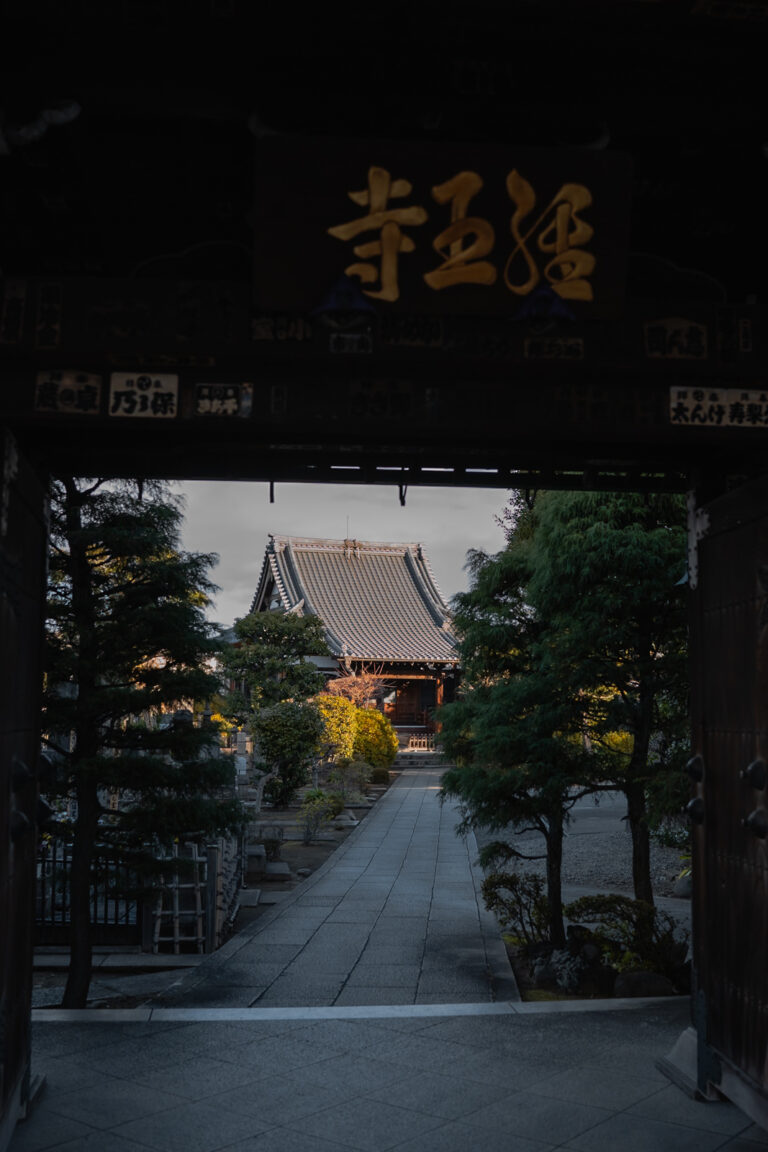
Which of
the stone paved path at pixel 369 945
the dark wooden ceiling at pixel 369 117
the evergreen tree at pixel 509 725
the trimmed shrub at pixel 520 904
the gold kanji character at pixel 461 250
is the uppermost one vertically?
the dark wooden ceiling at pixel 369 117

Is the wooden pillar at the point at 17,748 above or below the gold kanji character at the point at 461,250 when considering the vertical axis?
below

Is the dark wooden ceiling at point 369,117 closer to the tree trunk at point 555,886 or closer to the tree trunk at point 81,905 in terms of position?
the tree trunk at point 81,905

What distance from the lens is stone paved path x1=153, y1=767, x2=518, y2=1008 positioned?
8648mm

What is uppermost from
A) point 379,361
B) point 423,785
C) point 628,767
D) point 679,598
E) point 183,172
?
point 183,172

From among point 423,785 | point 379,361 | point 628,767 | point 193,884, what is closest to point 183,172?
point 379,361

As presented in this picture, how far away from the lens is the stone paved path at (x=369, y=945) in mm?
8648

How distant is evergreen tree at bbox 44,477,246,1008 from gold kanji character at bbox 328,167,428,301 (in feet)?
15.8

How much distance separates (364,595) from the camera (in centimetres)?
3978

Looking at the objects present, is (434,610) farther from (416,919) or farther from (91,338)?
(91,338)

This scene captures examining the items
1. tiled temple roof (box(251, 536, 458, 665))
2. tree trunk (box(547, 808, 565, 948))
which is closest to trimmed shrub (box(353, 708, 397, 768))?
tiled temple roof (box(251, 536, 458, 665))

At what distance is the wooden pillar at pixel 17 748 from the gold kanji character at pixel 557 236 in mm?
2360

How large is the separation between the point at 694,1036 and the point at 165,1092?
283 centimetres

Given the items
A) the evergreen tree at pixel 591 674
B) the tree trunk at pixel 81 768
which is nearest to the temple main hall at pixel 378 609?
the evergreen tree at pixel 591 674

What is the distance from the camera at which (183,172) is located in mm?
4344
